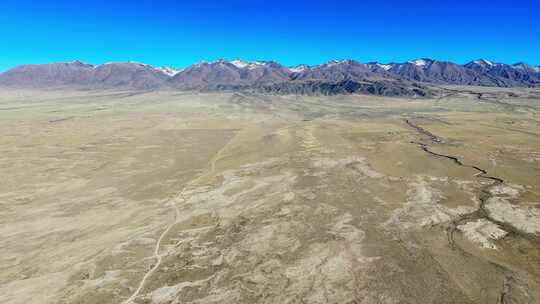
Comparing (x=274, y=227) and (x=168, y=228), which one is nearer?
(x=274, y=227)

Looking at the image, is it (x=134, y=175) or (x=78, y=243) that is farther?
(x=134, y=175)

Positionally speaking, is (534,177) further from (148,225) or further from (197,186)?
(148,225)

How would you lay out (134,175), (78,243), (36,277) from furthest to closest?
1. (134,175)
2. (78,243)
3. (36,277)

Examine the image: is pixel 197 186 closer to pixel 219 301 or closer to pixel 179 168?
pixel 179 168

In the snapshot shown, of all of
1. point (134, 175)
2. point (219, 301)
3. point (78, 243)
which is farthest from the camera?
point (134, 175)

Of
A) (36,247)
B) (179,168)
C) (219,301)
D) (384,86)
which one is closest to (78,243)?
(36,247)

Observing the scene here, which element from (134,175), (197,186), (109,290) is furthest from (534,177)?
(134,175)
